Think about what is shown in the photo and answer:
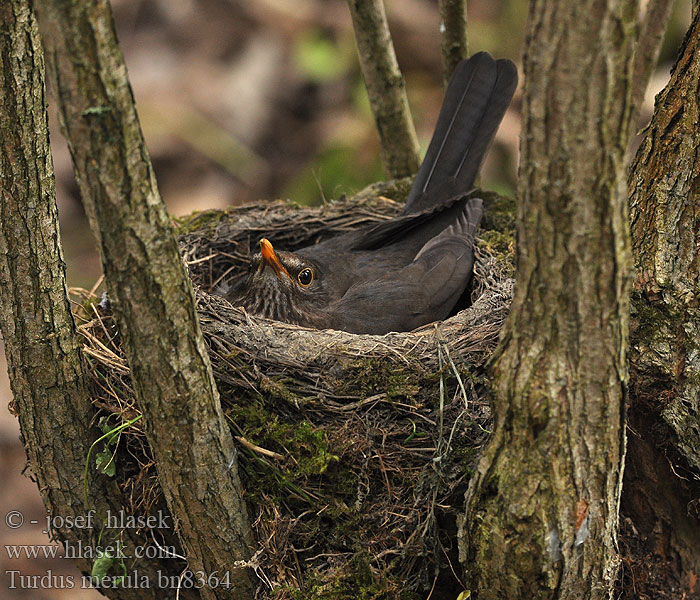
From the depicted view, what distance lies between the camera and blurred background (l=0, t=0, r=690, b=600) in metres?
7.48

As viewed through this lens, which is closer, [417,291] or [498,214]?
[417,291]

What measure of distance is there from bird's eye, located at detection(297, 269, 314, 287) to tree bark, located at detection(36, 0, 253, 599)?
1697 mm

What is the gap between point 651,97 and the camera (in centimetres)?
694

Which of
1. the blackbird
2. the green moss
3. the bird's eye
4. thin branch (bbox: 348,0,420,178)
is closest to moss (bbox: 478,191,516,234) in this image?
the blackbird

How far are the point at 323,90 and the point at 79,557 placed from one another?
22.2 ft

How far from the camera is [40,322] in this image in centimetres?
241

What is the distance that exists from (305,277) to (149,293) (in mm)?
2093

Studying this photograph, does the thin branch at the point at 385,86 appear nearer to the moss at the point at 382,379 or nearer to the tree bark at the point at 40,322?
the moss at the point at 382,379

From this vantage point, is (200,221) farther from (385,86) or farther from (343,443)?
(343,443)

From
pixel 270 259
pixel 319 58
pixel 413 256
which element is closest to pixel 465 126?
pixel 413 256

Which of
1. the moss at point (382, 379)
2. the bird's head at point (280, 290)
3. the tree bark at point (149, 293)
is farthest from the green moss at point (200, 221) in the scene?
the tree bark at point (149, 293)

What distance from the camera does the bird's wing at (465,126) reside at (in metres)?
4.07

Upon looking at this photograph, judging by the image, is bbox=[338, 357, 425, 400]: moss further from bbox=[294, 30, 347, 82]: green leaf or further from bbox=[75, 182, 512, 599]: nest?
bbox=[294, 30, 347, 82]: green leaf

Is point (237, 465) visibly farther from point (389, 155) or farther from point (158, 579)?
point (389, 155)
